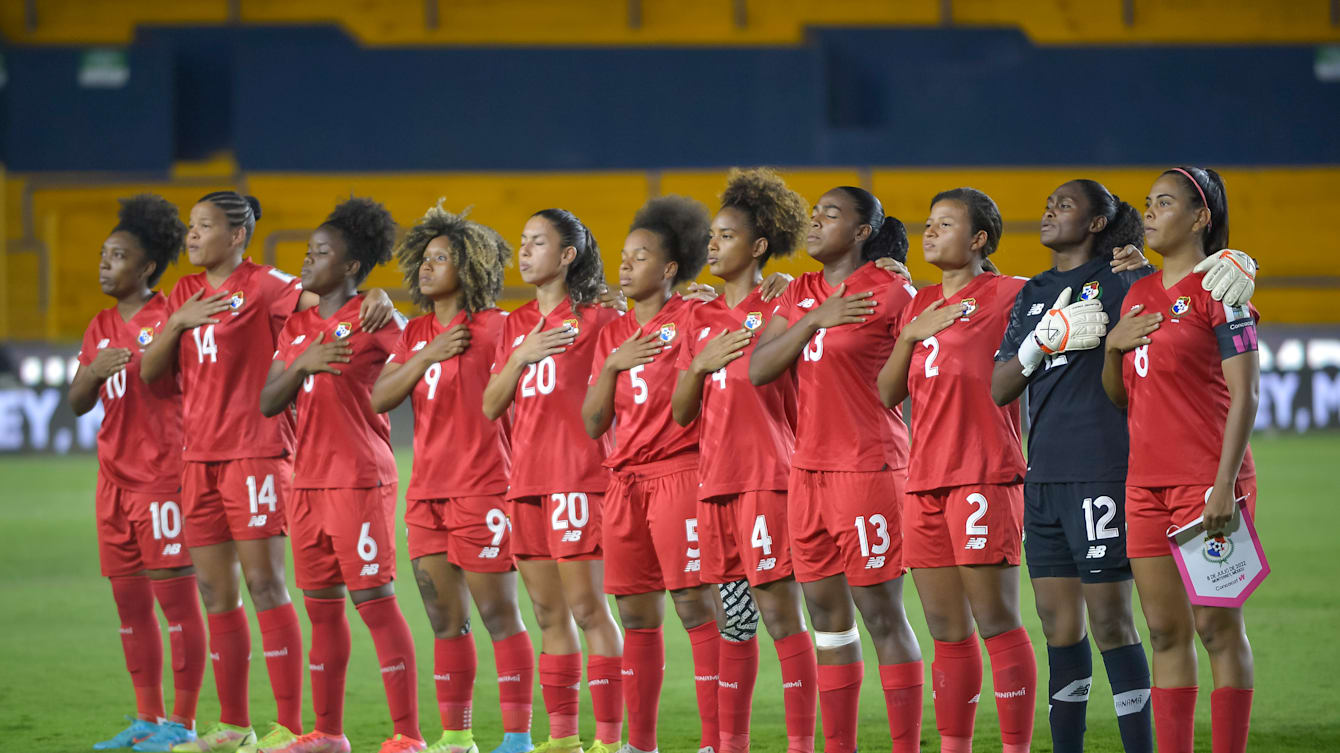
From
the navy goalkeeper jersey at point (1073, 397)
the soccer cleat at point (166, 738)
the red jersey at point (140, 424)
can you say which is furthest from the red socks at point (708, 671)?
the red jersey at point (140, 424)

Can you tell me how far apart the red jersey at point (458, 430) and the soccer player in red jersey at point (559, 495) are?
0.43 ft

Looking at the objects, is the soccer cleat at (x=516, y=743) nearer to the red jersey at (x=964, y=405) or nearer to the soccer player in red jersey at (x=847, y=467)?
the soccer player in red jersey at (x=847, y=467)

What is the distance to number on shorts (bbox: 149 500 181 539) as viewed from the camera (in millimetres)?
6438

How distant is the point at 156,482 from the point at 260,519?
0.66 m

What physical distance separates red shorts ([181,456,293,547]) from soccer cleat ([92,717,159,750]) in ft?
2.59

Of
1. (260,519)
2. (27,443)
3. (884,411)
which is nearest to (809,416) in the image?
(884,411)


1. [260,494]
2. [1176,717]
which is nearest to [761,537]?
[1176,717]

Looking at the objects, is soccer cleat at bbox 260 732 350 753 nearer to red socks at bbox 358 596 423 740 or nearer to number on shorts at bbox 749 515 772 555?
red socks at bbox 358 596 423 740

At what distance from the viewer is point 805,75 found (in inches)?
1019

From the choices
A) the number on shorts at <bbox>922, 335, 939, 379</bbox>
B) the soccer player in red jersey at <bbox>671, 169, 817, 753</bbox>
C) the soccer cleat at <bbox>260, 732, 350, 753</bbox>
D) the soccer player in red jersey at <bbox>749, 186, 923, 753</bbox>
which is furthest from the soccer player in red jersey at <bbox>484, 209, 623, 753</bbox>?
the number on shorts at <bbox>922, 335, 939, 379</bbox>

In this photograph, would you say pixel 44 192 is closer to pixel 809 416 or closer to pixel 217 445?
pixel 217 445

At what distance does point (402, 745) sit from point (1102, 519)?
9.06 ft

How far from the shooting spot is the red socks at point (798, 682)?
5.04 metres

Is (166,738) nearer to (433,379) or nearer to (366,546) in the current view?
(366,546)
